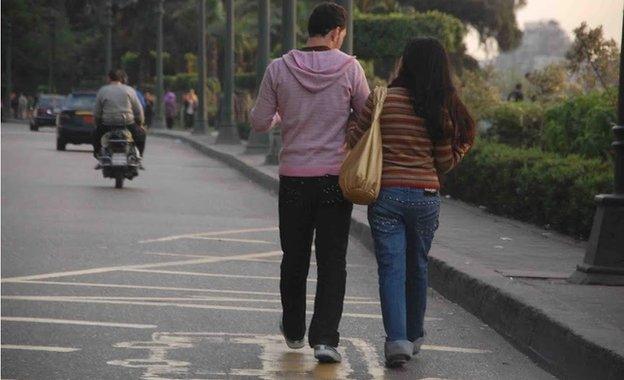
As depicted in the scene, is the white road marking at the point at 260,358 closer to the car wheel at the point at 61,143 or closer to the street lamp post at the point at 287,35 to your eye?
the street lamp post at the point at 287,35

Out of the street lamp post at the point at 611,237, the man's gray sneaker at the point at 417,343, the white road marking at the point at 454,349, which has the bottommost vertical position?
the white road marking at the point at 454,349

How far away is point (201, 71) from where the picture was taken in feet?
173

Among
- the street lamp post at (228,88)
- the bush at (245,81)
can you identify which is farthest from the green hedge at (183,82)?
the street lamp post at (228,88)

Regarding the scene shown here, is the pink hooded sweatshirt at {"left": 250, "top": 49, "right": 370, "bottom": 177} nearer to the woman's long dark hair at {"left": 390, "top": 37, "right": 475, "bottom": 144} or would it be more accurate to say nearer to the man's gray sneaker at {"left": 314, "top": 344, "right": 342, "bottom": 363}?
the woman's long dark hair at {"left": 390, "top": 37, "right": 475, "bottom": 144}

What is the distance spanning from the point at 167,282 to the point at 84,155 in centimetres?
2492

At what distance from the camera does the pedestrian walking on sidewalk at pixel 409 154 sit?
843 cm

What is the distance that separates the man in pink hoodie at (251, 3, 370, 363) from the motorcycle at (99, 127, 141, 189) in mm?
15361

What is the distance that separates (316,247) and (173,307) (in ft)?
7.18

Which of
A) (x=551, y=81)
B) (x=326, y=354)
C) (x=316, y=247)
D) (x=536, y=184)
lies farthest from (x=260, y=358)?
(x=551, y=81)

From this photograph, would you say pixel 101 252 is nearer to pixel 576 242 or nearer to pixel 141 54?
pixel 576 242

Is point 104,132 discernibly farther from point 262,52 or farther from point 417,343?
point 417,343

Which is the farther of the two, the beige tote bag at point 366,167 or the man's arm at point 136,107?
the man's arm at point 136,107

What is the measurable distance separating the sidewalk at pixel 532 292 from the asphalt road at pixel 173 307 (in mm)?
139

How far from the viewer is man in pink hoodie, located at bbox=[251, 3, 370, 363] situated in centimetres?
861
